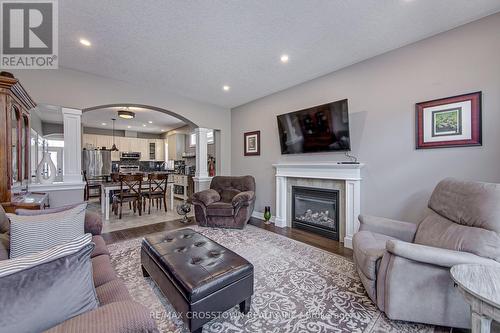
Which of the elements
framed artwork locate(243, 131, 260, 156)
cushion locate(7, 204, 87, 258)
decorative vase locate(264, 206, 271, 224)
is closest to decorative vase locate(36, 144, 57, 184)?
cushion locate(7, 204, 87, 258)

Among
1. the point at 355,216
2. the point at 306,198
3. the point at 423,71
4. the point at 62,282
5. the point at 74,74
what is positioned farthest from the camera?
the point at 306,198

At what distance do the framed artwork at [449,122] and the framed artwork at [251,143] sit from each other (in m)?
2.86

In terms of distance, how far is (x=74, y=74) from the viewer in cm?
325

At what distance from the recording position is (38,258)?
81cm

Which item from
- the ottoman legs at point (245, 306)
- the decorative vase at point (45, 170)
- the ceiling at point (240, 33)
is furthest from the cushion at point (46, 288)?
the decorative vase at point (45, 170)

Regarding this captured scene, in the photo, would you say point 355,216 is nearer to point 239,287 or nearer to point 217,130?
point 239,287

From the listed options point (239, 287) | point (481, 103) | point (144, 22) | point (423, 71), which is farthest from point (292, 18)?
point (239, 287)

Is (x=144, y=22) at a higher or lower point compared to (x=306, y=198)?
higher

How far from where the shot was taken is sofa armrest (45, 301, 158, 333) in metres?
0.72

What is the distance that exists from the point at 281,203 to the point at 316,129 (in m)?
1.57

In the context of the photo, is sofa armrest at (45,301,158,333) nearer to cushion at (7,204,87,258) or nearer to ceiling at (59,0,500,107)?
cushion at (7,204,87,258)

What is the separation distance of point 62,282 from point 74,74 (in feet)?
12.2

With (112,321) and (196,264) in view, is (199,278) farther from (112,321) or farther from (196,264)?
(112,321)
